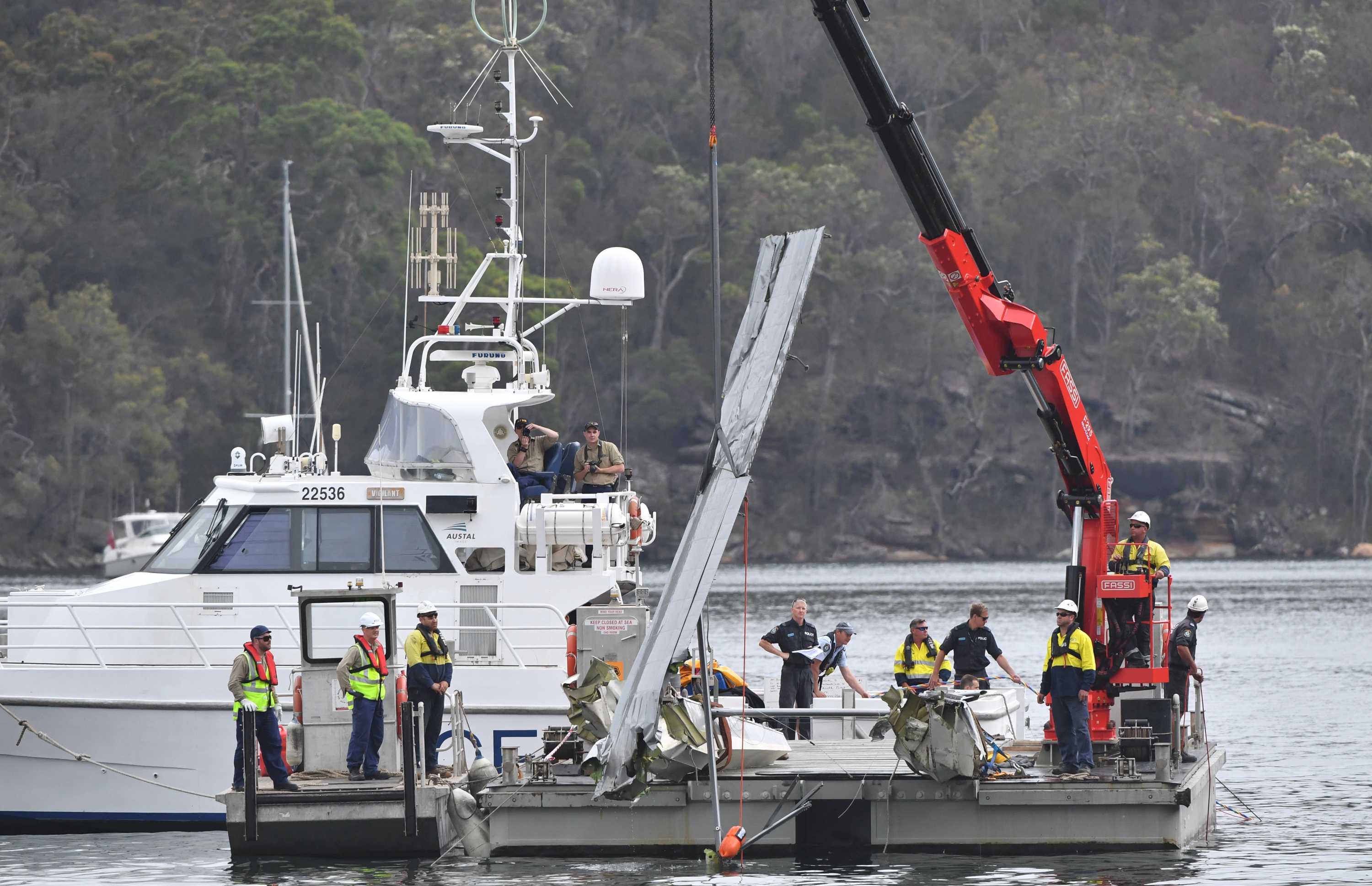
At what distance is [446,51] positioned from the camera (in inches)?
3388

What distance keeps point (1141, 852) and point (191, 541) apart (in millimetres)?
9170

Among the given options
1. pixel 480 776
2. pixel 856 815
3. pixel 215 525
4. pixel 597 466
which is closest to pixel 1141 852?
pixel 856 815

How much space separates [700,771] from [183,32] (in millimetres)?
75177

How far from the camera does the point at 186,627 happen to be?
18.7m

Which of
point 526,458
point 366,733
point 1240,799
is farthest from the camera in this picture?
point 1240,799

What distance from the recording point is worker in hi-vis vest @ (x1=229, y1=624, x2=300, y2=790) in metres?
16.0

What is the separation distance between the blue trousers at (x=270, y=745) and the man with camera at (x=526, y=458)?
14.5 feet

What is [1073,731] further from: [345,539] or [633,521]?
[345,539]

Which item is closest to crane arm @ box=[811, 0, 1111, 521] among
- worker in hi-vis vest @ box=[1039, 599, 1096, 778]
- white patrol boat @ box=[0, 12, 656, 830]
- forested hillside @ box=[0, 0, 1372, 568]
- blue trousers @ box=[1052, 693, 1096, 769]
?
worker in hi-vis vest @ box=[1039, 599, 1096, 778]

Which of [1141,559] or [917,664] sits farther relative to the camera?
[917,664]

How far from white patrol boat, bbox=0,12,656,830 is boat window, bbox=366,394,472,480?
17 mm

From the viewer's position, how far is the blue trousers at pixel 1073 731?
15.8 metres

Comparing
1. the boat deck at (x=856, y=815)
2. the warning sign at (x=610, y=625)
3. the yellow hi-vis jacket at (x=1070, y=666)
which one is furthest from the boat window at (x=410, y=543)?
the yellow hi-vis jacket at (x=1070, y=666)

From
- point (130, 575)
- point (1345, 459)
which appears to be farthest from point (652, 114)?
point (130, 575)
